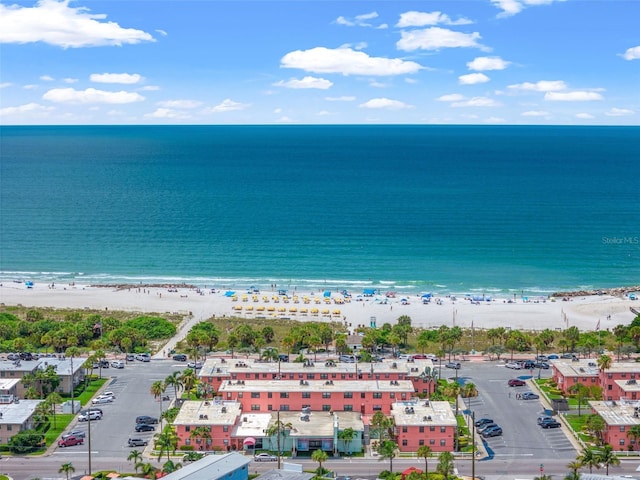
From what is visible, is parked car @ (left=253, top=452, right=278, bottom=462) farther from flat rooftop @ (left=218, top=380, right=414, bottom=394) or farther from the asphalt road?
flat rooftop @ (left=218, top=380, right=414, bottom=394)

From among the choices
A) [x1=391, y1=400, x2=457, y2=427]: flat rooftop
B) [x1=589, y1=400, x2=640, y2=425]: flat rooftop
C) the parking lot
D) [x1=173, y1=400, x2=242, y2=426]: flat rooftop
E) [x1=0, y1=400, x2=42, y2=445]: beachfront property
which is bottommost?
the parking lot

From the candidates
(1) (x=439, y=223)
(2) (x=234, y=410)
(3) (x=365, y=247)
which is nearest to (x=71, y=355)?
(2) (x=234, y=410)

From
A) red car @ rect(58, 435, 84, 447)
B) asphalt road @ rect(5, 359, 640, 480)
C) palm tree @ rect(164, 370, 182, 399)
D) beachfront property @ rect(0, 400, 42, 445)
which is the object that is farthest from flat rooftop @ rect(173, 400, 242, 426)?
beachfront property @ rect(0, 400, 42, 445)

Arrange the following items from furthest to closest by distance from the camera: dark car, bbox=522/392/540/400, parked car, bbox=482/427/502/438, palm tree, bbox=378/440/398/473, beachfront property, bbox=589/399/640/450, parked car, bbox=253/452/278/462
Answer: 1. dark car, bbox=522/392/540/400
2. parked car, bbox=482/427/502/438
3. beachfront property, bbox=589/399/640/450
4. parked car, bbox=253/452/278/462
5. palm tree, bbox=378/440/398/473

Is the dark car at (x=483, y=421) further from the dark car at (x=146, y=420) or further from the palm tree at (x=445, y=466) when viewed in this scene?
the dark car at (x=146, y=420)

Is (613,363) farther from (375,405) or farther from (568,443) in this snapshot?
(375,405)

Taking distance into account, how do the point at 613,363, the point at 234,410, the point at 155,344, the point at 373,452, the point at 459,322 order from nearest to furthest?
the point at 373,452
the point at 234,410
the point at 613,363
the point at 155,344
the point at 459,322

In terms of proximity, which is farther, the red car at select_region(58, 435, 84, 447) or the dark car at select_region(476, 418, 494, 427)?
the dark car at select_region(476, 418, 494, 427)
